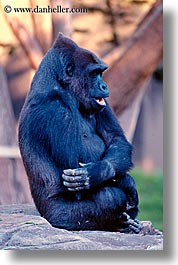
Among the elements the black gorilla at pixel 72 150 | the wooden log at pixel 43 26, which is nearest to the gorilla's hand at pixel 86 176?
the black gorilla at pixel 72 150

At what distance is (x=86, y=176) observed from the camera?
10.3ft

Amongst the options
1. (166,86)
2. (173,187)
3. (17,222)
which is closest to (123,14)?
(166,86)

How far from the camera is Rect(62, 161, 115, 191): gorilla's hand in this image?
314cm

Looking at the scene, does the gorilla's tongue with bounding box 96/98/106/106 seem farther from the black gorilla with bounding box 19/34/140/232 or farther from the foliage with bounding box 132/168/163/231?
the foliage with bounding box 132/168/163/231

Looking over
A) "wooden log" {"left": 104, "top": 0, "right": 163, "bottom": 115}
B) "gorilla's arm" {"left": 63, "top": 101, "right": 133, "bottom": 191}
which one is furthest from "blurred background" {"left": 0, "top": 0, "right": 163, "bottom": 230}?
"gorilla's arm" {"left": 63, "top": 101, "right": 133, "bottom": 191}

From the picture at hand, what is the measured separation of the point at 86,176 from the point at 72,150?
10cm

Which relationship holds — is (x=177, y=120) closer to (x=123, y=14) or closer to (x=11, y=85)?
(x=123, y=14)

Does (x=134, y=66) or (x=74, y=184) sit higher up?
(x=134, y=66)

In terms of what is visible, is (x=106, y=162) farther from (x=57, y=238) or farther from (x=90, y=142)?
(x=57, y=238)

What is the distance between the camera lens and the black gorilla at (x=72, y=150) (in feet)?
10.3

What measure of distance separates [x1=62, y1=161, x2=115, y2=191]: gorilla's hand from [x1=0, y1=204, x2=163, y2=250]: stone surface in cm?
17

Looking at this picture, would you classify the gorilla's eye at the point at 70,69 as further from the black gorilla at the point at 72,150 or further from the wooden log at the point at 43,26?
the wooden log at the point at 43,26

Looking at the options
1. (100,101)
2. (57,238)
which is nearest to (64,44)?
(100,101)

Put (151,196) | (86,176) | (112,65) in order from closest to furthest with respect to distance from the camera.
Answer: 1. (86,176)
2. (151,196)
3. (112,65)
